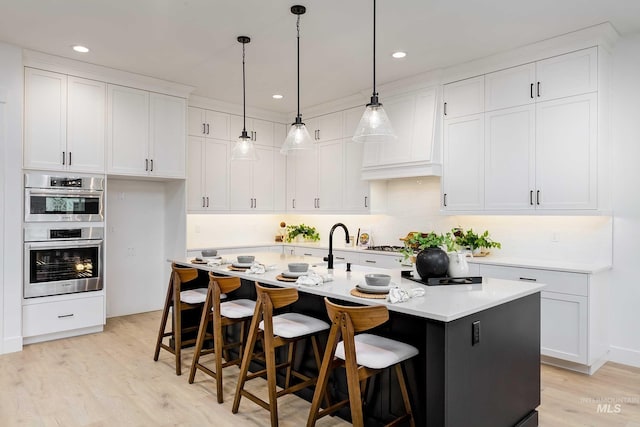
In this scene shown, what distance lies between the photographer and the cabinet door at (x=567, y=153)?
3.54 metres

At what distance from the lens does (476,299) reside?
220 cm

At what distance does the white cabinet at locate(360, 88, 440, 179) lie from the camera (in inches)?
181

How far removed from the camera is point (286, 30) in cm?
355

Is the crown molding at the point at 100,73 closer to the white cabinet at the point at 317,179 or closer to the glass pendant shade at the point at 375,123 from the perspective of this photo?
the white cabinet at the point at 317,179

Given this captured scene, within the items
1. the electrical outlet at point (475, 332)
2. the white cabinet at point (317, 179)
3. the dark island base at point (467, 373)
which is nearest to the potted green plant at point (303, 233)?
the white cabinet at point (317, 179)

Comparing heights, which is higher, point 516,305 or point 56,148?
point 56,148

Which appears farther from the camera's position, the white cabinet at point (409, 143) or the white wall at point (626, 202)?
the white cabinet at point (409, 143)

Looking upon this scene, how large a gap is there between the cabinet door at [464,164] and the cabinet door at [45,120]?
4.07 m

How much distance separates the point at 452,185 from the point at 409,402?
282cm

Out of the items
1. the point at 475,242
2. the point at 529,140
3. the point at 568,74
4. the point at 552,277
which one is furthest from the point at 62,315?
the point at 568,74

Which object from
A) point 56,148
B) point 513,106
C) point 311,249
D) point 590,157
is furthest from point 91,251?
point 590,157

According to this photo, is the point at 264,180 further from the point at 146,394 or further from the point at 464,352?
the point at 464,352

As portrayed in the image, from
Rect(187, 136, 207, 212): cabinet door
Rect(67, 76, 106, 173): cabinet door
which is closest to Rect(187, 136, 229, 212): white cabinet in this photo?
Rect(187, 136, 207, 212): cabinet door

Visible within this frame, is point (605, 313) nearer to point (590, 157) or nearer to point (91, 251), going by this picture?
point (590, 157)
